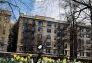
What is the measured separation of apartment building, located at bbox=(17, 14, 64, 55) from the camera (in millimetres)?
72312

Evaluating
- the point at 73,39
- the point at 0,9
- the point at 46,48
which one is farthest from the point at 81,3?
the point at 46,48

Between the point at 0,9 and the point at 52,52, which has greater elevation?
the point at 0,9

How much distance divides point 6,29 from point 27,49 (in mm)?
7362

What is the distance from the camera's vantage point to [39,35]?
75812 millimetres

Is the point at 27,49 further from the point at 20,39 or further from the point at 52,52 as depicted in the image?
the point at 52,52

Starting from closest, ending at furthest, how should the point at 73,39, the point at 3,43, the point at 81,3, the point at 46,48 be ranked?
the point at 81,3, the point at 73,39, the point at 3,43, the point at 46,48

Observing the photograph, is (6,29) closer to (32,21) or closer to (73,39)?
(32,21)

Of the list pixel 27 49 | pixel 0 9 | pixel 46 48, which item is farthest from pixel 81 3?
pixel 46 48

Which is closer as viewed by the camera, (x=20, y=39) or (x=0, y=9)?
(x=0, y=9)

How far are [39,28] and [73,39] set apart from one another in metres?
44.8

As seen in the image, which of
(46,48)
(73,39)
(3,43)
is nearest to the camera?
(73,39)

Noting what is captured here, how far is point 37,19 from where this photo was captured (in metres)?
77.2

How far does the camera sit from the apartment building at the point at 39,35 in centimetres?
7231

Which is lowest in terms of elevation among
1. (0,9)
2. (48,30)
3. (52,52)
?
(52,52)
